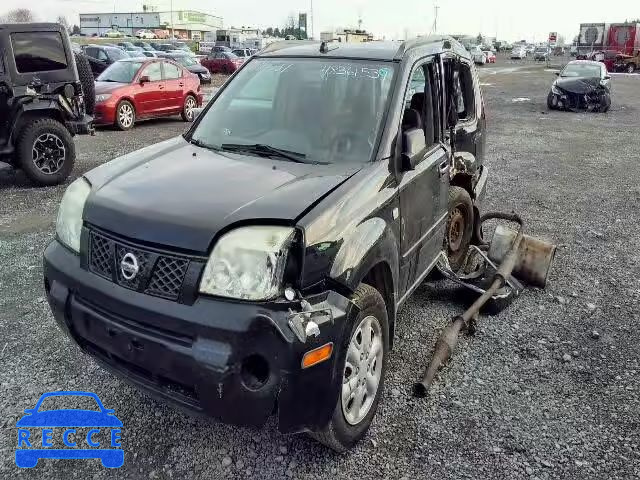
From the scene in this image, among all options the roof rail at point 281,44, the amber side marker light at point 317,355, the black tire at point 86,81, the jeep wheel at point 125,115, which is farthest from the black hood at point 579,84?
the amber side marker light at point 317,355

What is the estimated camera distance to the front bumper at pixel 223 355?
227 centimetres

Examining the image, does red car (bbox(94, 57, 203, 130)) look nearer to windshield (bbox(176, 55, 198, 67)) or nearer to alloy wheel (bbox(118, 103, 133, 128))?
alloy wheel (bbox(118, 103, 133, 128))

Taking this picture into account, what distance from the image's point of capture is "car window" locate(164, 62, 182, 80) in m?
14.5

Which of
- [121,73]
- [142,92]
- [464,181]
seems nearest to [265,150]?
[464,181]

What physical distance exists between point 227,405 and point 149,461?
0.75 m

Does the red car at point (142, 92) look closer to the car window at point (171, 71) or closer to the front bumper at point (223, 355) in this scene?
the car window at point (171, 71)

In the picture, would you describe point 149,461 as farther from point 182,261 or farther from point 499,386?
point 499,386

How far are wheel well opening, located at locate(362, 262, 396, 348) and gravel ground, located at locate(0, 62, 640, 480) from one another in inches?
20.4

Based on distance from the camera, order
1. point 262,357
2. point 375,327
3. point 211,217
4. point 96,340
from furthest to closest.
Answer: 1. point 375,327
2. point 96,340
3. point 211,217
4. point 262,357

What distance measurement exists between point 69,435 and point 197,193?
144cm

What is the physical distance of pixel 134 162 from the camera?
3.28 metres

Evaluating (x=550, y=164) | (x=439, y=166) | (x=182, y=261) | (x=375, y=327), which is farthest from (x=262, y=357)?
(x=550, y=164)

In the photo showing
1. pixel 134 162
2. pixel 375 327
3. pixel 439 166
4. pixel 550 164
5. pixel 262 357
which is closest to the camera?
pixel 262 357

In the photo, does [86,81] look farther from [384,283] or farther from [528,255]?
[384,283]
